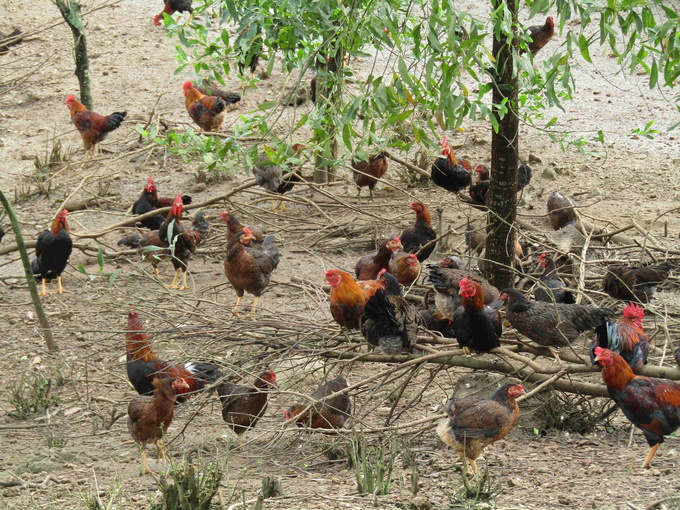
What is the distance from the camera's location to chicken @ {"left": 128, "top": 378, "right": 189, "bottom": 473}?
4824mm

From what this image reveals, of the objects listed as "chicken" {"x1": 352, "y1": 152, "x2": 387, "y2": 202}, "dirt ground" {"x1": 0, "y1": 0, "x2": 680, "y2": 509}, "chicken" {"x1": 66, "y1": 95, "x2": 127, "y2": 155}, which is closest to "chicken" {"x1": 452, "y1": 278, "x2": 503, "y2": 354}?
"dirt ground" {"x1": 0, "y1": 0, "x2": 680, "y2": 509}

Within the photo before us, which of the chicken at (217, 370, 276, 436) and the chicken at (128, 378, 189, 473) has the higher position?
the chicken at (128, 378, 189, 473)

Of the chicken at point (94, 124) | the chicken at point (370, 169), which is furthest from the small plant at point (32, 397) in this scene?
the chicken at point (94, 124)

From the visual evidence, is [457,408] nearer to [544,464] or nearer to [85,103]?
[544,464]

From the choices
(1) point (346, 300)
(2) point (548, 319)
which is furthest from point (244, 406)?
(2) point (548, 319)

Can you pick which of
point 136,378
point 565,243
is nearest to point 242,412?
point 136,378

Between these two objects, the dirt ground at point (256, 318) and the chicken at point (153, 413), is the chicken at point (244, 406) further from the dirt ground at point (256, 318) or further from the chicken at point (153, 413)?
the chicken at point (153, 413)

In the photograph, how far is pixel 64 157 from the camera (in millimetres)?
10539

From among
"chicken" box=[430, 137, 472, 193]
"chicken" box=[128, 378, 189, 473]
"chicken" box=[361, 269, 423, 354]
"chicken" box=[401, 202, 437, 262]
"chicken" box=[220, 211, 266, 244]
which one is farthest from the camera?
"chicken" box=[430, 137, 472, 193]

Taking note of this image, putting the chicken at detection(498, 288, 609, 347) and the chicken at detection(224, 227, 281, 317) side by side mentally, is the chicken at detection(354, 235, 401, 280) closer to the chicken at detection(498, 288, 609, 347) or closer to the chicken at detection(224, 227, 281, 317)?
the chicken at detection(224, 227, 281, 317)

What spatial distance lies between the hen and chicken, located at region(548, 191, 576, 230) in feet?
10.6

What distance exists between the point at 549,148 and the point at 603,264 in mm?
4335

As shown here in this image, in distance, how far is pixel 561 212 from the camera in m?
7.83

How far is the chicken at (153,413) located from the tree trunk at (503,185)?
258cm
